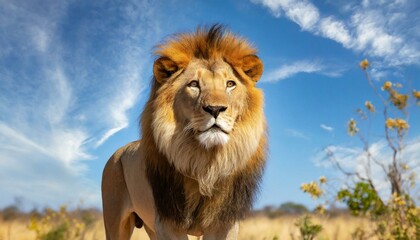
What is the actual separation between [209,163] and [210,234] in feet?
1.95

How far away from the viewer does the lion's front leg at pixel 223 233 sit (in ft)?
11.5

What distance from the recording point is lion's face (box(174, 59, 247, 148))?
3051 millimetres

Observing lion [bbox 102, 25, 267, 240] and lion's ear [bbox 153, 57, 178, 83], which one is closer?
lion [bbox 102, 25, 267, 240]

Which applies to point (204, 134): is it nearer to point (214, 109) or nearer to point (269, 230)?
point (214, 109)

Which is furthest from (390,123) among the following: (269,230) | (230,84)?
(230,84)

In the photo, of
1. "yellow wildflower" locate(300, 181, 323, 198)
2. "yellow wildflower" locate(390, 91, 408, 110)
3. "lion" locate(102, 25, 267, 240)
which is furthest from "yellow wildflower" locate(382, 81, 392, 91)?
"lion" locate(102, 25, 267, 240)

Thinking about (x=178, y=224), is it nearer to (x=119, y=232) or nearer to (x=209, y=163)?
(x=209, y=163)

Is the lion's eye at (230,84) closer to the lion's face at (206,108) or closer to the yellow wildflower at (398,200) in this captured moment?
the lion's face at (206,108)

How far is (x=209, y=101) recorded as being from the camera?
9.91 feet

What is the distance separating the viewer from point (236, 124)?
10.8 ft

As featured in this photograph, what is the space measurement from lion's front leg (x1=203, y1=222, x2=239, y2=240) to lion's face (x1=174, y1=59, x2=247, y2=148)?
2.35 feet

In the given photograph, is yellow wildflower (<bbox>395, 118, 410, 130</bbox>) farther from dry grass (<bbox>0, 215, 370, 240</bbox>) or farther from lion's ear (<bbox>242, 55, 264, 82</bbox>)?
lion's ear (<bbox>242, 55, 264, 82</bbox>)

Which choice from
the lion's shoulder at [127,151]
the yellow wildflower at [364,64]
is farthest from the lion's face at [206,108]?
the yellow wildflower at [364,64]

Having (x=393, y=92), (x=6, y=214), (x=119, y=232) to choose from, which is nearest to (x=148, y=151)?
(x=119, y=232)
